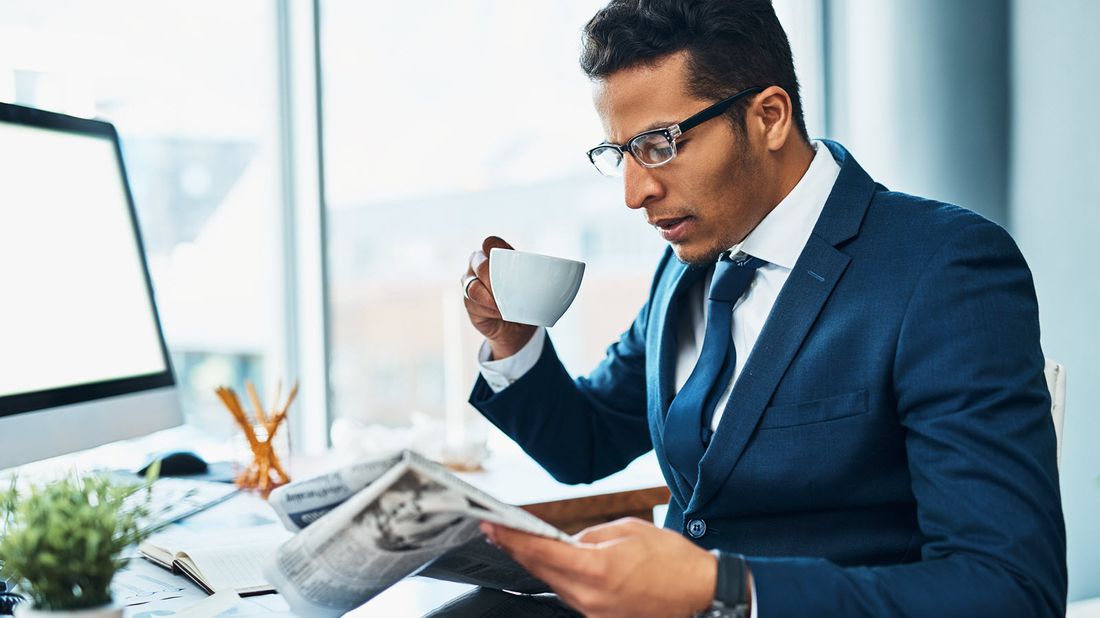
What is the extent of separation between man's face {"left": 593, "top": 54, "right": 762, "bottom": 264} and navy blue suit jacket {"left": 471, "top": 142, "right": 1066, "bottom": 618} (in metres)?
0.11

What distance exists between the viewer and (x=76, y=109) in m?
1.93

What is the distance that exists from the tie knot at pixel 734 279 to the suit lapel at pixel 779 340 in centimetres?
11

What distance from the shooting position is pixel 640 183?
1.18 meters

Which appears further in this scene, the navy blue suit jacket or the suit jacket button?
the suit jacket button

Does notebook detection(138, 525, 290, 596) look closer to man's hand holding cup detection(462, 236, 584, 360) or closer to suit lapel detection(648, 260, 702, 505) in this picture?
man's hand holding cup detection(462, 236, 584, 360)

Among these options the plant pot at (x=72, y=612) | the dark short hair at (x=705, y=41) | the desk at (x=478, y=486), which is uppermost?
the dark short hair at (x=705, y=41)

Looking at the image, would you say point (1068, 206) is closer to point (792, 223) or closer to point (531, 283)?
point (792, 223)

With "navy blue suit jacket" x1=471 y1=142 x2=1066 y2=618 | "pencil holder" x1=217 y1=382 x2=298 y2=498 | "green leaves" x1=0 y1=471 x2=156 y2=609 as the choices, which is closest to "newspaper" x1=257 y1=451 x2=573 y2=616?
"green leaves" x1=0 y1=471 x2=156 y2=609

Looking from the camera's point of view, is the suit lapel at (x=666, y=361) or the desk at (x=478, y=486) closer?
the desk at (x=478, y=486)

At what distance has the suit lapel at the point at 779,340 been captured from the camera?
3.53 feet

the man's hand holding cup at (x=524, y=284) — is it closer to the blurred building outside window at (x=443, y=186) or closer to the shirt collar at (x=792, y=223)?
the shirt collar at (x=792, y=223)

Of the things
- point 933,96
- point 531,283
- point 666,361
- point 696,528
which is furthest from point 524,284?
point 933,96

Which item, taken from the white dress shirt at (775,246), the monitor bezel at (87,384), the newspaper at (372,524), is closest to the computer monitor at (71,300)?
the monitor bezel at (87,384)

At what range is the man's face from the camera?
1.15 meters
